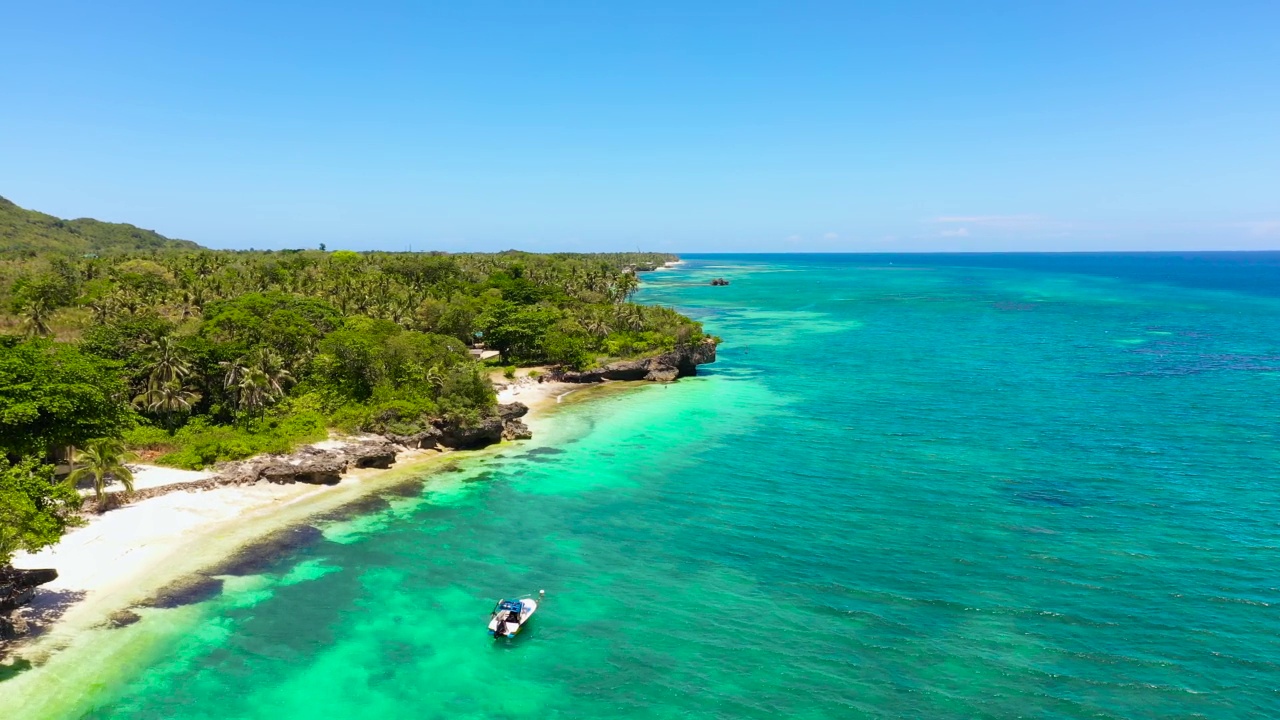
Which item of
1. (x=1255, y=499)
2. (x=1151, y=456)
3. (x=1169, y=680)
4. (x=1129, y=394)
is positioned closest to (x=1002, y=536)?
(x=1169, y=680)

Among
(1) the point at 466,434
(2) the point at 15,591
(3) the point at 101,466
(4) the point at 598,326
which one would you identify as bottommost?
(2) the point at 15,591

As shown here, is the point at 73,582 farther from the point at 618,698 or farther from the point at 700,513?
the point at 700,513

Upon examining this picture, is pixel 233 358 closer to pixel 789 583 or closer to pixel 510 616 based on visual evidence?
pixel 510 616

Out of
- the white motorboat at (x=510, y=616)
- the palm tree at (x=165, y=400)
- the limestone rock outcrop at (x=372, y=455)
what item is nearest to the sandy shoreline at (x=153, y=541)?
the limestone rock outcrop at (x=372, y=455)

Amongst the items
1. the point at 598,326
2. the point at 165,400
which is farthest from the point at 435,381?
the point at 598,326

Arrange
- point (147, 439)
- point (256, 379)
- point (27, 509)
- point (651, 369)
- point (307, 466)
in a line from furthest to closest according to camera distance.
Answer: point (651, 369)
point (256, 379)
point (147, 439)
point (307, 466)
point (27, 509)

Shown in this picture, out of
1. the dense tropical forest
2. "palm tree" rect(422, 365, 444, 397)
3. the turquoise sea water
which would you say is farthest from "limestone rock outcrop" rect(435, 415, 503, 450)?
"palm tree" rect(422, 365, 444, 397)

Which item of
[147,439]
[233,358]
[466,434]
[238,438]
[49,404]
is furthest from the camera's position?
[233,358]
